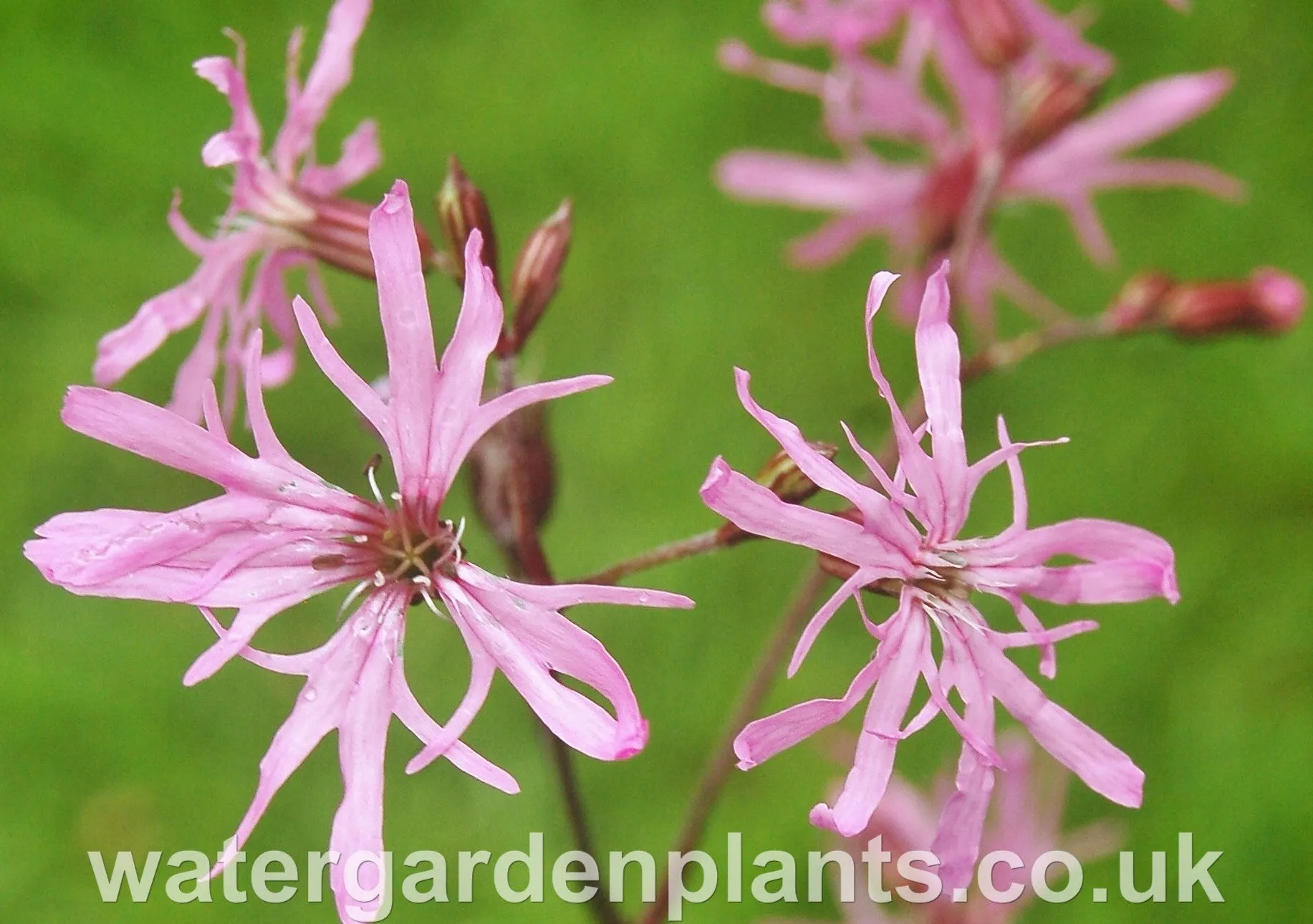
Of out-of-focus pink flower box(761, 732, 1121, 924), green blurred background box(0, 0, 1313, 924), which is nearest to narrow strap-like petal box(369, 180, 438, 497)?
out-of-focus pink flower box(761, 732, 1121, 924)

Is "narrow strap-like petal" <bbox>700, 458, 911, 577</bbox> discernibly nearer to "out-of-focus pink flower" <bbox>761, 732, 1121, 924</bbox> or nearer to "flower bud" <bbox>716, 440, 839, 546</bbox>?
"flower bud" <bbox>716, 440, 839, 546</bbox>

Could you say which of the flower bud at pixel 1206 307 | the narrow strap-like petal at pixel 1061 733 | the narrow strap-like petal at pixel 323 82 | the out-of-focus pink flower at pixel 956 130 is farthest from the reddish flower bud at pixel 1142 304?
the narrow strap-like petal at pixel 323 82

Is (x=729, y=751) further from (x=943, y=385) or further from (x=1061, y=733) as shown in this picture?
(x=943, y=385)

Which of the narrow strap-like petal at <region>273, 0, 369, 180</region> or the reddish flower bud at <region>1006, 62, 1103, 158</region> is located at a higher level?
the reddish flower bud at <region>1006, 62, 1103, 158</region>

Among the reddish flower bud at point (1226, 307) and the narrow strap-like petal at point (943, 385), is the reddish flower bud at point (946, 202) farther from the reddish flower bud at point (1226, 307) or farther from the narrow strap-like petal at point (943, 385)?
the narrow strap-like petal at point (943, 385)

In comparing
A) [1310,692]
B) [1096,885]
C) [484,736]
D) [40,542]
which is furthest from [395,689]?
[1310,692]

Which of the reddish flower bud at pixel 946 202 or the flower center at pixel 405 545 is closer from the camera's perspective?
the flower center at pixel 405 545
